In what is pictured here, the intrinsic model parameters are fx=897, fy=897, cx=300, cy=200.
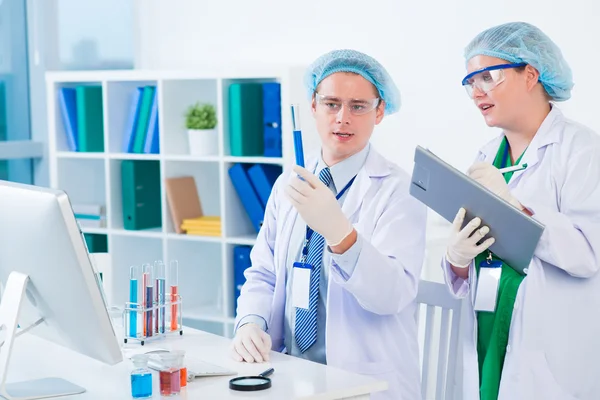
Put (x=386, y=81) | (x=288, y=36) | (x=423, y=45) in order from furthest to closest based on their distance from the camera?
1. (x=288, y=36)
2. (x=423, y=45)
3. (x=386, y=81)

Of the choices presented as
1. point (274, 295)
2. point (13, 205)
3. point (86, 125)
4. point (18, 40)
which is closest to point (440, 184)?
point (274, 295)

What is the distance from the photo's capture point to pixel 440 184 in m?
2.18

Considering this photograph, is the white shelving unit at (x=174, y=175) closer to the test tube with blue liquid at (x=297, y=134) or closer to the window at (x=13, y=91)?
the window at (x=13, y=91)

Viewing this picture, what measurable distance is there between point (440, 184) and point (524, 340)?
0.46 meters

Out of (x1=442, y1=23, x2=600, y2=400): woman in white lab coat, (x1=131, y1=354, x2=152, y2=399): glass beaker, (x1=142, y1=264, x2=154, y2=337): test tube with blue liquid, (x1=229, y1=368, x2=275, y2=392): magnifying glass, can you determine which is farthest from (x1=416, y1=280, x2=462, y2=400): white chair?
(x1=131, y1=354, x2=152, y2=399): glass beaker

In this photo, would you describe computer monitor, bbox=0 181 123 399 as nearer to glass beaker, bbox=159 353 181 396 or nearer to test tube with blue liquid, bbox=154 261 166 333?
glass beaker, bbox=159 353 181 396

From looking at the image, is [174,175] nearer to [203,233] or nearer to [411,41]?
[203,233]

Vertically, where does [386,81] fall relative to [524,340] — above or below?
above

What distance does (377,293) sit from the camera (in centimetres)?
229

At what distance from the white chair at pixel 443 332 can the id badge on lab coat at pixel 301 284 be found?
33 centimetres

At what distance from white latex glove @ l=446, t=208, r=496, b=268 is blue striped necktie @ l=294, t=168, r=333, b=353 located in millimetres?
364

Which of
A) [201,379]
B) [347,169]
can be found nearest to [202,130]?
[347,169]

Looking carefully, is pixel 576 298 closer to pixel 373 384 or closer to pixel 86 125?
pixel 373 384

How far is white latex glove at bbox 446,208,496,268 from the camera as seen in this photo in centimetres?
221
